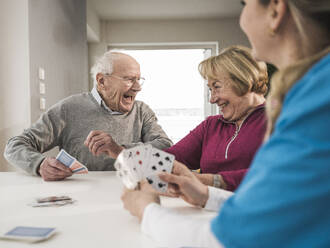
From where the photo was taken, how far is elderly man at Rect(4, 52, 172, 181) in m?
2.23

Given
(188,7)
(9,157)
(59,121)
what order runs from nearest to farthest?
(9,157)
(59,121)
(188,7)

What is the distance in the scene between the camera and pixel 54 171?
1.70 meters

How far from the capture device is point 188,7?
5684 mm

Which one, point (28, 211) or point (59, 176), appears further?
point (59, 176)

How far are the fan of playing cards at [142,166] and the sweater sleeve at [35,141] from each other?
87cm

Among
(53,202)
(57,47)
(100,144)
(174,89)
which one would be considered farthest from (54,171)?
(174,89)

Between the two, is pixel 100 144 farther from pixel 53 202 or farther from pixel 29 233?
pixel 29 233

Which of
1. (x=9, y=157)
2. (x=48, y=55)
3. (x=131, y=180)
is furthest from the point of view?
(x=48, y=55)

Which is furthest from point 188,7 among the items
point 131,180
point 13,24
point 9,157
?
point 131,180

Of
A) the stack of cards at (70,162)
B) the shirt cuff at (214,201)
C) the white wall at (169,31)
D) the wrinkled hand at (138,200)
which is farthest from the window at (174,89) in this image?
the wrinkled hand at (138,200)

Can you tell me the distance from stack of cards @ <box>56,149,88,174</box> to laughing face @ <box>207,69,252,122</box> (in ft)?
2.77

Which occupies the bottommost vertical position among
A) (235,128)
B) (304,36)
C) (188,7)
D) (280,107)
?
(235,128)

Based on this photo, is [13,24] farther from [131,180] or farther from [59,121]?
[131,180]

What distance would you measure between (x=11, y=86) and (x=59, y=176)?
58.7 inches
